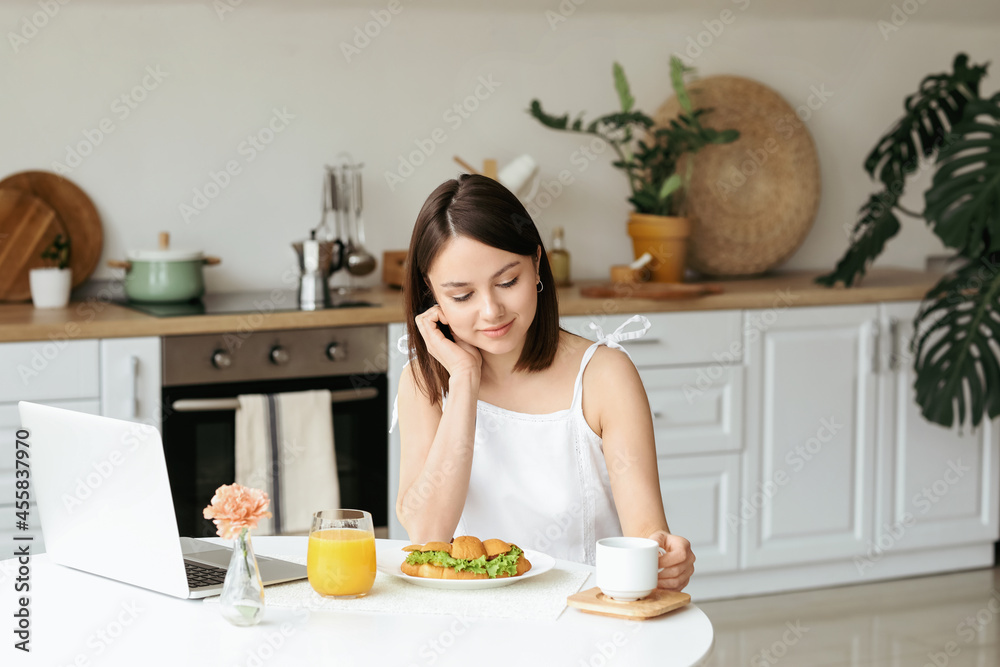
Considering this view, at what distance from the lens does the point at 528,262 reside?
5.39 feet

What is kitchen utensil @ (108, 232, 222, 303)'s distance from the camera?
2.85 m

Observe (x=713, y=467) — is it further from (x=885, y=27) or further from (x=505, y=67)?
(x=885, y=27)

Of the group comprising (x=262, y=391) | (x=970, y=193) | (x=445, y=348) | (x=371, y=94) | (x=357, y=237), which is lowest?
(x=262, y=391)

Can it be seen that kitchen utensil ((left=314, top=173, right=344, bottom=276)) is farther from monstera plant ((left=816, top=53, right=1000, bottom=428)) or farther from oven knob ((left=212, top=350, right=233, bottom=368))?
monstera plant ((left=816, top=53, right=1000, bottom=428))

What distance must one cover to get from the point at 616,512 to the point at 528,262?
432 mm

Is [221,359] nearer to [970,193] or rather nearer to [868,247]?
[868,247]

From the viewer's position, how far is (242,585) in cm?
120

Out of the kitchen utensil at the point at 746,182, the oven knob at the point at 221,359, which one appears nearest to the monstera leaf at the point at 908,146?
the kitchen utensil at the point at 746,182

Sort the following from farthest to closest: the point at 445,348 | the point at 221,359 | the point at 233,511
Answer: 1. the point at 221,359
2. the point at 445,348
3. the point at 233,511

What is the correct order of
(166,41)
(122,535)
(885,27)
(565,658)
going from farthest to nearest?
(885,27) → (166,41) → (122,535) → (565,658)

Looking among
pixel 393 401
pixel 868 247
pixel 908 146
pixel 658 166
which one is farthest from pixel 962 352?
pixel 393 401

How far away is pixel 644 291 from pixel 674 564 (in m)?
1.79

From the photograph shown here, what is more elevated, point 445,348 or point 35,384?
point 445,348

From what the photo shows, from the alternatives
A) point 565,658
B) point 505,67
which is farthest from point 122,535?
point 505,67
